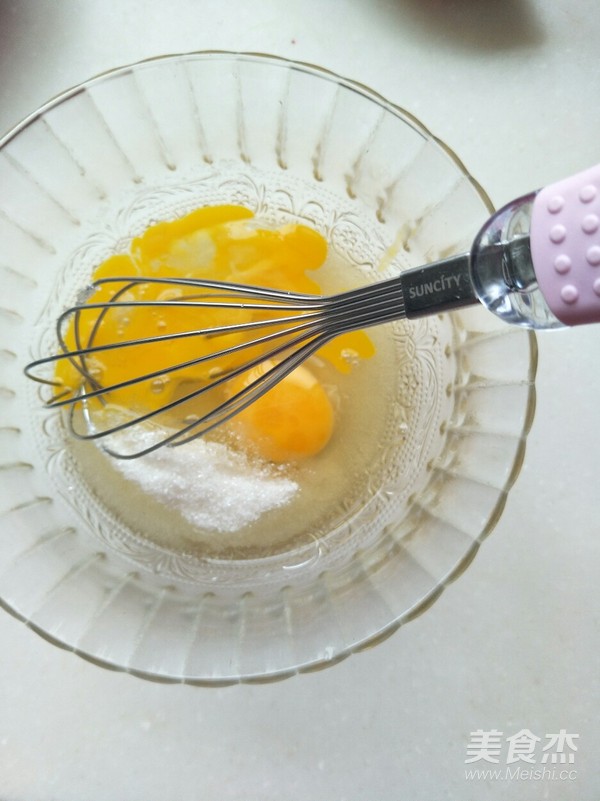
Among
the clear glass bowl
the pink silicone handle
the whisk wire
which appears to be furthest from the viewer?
the clear glass bowl

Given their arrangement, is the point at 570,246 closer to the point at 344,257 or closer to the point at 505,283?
the point at 505,283

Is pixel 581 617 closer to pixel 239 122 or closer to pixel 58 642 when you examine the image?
pixel 58 642

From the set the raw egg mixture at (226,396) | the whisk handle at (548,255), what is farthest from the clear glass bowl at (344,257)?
the whisk handle at (548,255)

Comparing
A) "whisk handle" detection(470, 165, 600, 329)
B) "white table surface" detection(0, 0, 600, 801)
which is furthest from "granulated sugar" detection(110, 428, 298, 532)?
"whisk handle" detection(470, 165, 600, 329)

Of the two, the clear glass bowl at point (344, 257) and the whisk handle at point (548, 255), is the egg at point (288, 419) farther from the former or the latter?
the whisk handle at point (548, 255)

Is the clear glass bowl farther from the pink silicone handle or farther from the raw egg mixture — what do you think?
the pink silicone handle

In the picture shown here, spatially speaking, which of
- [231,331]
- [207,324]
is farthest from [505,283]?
[207,324]
